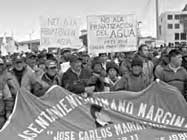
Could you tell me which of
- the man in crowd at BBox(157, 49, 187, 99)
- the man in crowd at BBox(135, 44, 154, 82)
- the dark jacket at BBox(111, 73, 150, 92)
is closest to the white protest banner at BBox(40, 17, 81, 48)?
the man in crowd at BBox(135, 44, 154, 82)

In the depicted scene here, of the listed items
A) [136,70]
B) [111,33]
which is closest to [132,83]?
[136,70]

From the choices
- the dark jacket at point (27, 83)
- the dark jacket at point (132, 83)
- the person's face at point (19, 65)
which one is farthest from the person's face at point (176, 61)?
the person's face at point (19, 65)

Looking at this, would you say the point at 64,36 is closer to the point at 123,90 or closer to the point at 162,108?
the point at 123,90

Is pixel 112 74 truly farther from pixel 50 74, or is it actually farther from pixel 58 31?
pixel 58 31

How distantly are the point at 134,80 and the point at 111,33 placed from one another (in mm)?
4029

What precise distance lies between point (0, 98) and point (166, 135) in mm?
2507

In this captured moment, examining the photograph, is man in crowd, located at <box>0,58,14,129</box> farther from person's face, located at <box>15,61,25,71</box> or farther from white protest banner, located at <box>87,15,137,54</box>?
white protest banner, located at <box>87,15,137,54</box>

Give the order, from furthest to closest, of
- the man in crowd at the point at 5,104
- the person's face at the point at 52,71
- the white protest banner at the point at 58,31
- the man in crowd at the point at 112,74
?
the white protest banner at the point at 58,31 < the man in crowd at the point at 112,74 < the person's face at the point at 52,71 < the man in crowd at the point at 5,104

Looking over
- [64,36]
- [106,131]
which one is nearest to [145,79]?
[106,131]

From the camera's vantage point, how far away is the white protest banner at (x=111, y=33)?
9812 mm

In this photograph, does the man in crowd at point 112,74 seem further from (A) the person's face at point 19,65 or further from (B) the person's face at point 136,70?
(A) the person's face at point 19,65

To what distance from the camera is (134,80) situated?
19.7 ft

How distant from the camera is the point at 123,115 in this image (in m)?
5.37

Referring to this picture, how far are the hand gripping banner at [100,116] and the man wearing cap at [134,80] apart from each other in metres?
0.48
